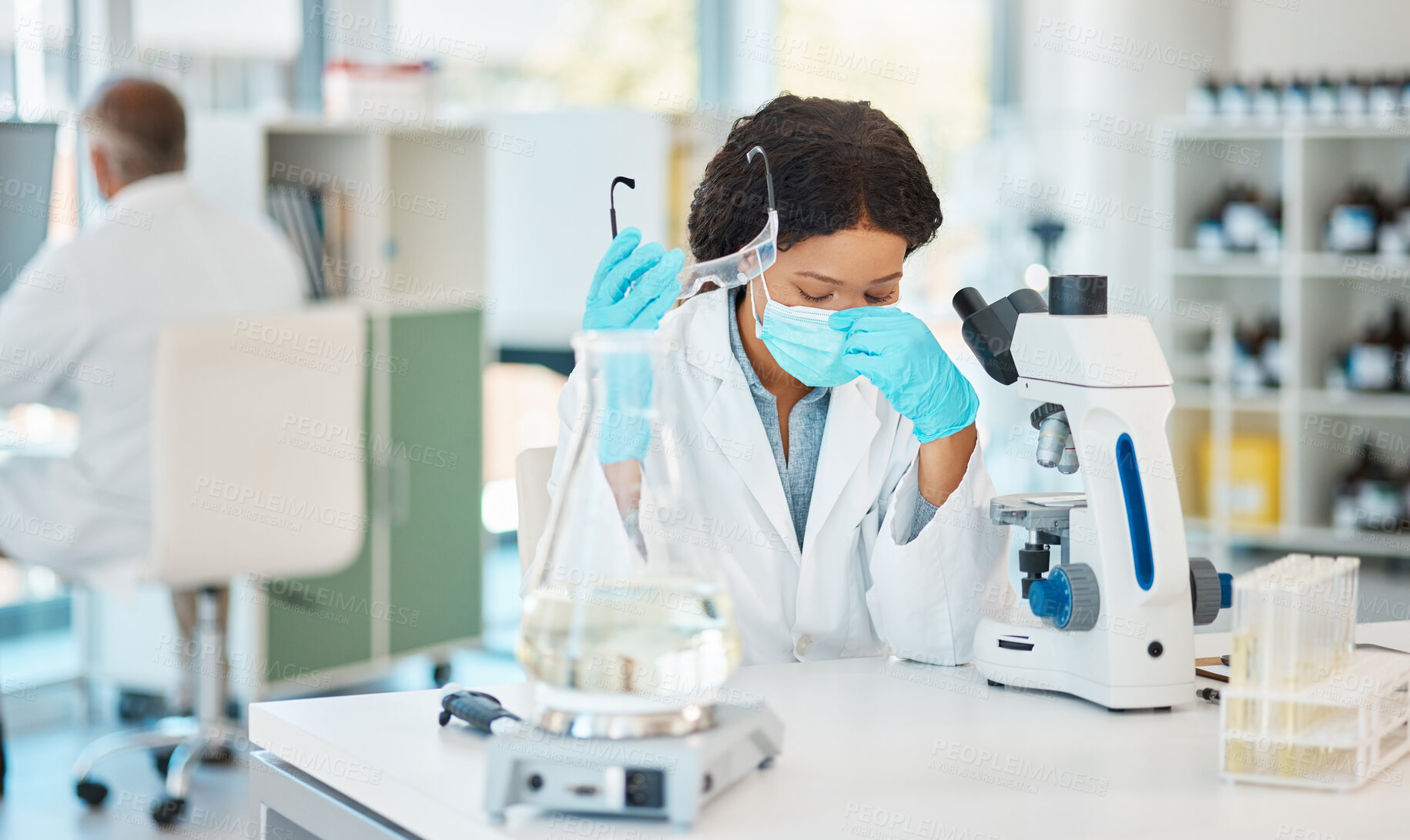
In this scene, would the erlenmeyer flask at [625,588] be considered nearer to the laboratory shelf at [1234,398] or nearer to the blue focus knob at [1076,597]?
the blue focus knob at [1076,597]

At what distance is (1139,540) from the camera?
122 centimetres

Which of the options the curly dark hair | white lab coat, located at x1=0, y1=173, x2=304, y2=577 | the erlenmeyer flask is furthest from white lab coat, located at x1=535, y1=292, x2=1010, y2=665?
white lab coat, located at x1=0, y1=173, x2=304, y2=577

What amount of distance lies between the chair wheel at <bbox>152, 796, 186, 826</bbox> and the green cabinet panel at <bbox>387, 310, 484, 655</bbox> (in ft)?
2.85

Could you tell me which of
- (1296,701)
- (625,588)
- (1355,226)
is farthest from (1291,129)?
(625,588)

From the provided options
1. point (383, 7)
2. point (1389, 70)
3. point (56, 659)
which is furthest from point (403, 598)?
point (1389, 70)

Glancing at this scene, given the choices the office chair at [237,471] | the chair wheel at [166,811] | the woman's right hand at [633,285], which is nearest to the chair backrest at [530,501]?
the woman's right hand at [633,285]

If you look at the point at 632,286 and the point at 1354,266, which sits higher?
the point at 1354,266

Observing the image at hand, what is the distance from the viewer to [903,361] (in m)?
1.41

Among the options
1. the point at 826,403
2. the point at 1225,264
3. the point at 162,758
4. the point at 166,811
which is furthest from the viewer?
the point at 1225,264

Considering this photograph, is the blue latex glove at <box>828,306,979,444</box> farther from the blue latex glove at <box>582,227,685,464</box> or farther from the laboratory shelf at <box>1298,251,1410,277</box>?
the laboratory shelf at <box>1298,251,1410,277</box>

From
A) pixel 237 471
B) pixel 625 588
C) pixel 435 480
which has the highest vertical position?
pixel 625 588

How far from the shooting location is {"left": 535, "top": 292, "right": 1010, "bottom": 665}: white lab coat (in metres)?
1.48

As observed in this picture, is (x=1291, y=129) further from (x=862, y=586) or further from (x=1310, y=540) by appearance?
(x=862, y=586)

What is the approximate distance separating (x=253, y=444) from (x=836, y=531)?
1.53m
